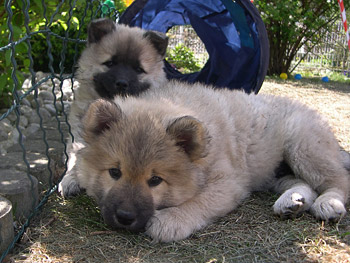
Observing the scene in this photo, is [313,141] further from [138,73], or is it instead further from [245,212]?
[138,73]

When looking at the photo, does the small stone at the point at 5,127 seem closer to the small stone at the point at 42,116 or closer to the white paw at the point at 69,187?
the small stone at the point at 42,116

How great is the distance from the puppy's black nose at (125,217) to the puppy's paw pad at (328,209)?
4.49 ft

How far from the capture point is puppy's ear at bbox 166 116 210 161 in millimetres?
2350

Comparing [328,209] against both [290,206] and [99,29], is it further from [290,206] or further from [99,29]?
[99,29]

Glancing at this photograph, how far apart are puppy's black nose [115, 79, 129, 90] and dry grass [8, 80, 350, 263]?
3.94 ft

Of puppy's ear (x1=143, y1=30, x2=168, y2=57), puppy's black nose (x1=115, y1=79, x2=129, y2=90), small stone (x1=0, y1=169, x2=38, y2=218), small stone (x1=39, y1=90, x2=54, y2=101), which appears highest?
puppy's ear (x1=143, y1=30, x2=168, y2=57)

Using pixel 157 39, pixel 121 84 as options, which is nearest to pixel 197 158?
pixel 121 84

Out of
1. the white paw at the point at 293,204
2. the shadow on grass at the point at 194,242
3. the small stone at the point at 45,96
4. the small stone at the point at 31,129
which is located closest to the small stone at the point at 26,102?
the small stone at the point at 45,96

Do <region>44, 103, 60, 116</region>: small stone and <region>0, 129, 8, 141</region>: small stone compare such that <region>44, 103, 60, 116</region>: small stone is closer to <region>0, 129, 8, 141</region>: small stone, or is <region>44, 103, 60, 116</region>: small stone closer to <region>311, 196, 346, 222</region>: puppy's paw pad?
<region>0, 129, 8, 141</region>: small stone

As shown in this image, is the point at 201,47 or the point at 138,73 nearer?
the point at 138,73

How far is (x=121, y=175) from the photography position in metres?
2.37

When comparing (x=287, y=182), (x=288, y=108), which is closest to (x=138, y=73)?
(x=288, y=108)

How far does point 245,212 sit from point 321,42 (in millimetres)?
11965

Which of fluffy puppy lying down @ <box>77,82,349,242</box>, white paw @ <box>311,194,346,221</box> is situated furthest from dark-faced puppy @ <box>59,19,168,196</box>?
white paw @ <box>311,194,346,221</box>
